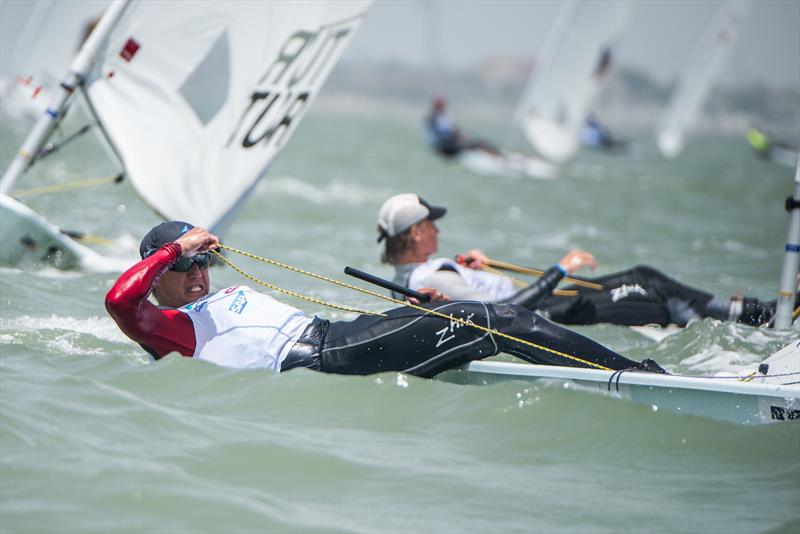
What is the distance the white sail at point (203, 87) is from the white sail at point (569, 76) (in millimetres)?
13189

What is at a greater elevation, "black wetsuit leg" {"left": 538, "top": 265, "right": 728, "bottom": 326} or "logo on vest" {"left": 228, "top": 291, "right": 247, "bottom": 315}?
"black wetsuit leg" {"left": 538, "top": 265, "right": 728, "bottom": 326}

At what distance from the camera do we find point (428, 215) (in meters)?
4.89

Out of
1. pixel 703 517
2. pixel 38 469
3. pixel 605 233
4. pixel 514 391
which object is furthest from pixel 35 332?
pixel 605 233

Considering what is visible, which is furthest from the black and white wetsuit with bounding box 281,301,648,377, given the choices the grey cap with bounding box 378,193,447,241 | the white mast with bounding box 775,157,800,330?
the white mast with bounding box 775,157,800,330

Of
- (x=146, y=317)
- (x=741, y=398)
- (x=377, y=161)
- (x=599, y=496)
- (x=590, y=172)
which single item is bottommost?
(x=377, y=161)

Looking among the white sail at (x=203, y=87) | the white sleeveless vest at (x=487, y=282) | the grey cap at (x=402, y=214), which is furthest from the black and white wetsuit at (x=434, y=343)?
the white sail at (x=203, y=87)

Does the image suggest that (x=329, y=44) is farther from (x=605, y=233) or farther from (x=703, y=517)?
(x=605, y=233)

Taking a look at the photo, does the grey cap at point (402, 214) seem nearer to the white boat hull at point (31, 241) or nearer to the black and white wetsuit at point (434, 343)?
the black and white wetsuit at point (434, 343)

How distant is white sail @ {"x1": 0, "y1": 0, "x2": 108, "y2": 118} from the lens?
617 centimetres

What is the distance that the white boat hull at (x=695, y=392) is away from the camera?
361cm

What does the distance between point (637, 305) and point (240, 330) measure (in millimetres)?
2329

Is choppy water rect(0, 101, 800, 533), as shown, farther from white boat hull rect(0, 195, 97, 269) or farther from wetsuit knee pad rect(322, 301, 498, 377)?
white boat hull rect(0, 195, 97, 269)

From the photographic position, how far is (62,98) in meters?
5.76

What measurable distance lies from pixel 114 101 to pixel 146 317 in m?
2.60
